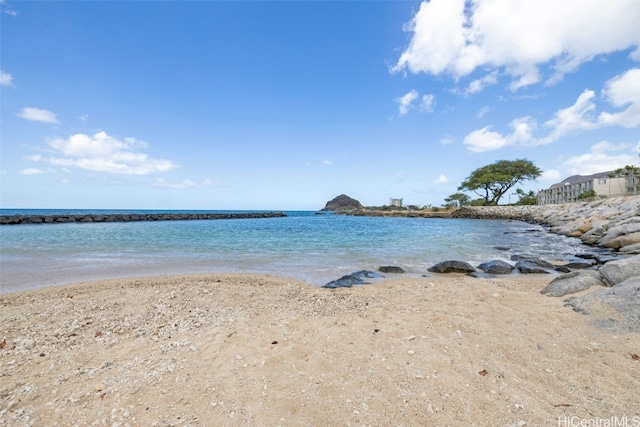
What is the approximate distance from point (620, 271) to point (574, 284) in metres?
0.92

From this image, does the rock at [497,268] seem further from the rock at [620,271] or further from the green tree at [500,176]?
the green tree at [500,176]

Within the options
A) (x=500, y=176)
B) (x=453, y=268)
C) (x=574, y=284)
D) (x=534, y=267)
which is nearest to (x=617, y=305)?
(x=574, y=284)

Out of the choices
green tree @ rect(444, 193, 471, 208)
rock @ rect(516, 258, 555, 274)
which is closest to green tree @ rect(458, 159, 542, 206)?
green tree @ rect(444, 193, 471, 208)

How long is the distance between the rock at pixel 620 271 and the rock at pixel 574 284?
6.3 inches

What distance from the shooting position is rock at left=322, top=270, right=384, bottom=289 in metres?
8.70

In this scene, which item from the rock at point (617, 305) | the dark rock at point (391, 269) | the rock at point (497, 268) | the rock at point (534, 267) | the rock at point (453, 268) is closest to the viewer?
the rock at point (617, 305)

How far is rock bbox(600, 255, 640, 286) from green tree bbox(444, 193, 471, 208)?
83086 mm

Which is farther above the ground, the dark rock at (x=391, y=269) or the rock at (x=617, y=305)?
the rock at (x=617, y=305)

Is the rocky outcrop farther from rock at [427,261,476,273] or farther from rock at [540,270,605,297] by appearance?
rock at [540,270,605,297]

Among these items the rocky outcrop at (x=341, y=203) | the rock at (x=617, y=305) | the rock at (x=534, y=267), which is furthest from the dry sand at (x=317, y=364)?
the rocky outcrop at (x=341, y=203)

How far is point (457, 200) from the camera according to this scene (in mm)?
89188

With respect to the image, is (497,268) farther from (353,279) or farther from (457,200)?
(457,200)

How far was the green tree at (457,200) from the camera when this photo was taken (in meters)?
85.2

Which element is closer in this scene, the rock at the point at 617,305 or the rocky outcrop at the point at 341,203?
the rock at the point at 617,305
